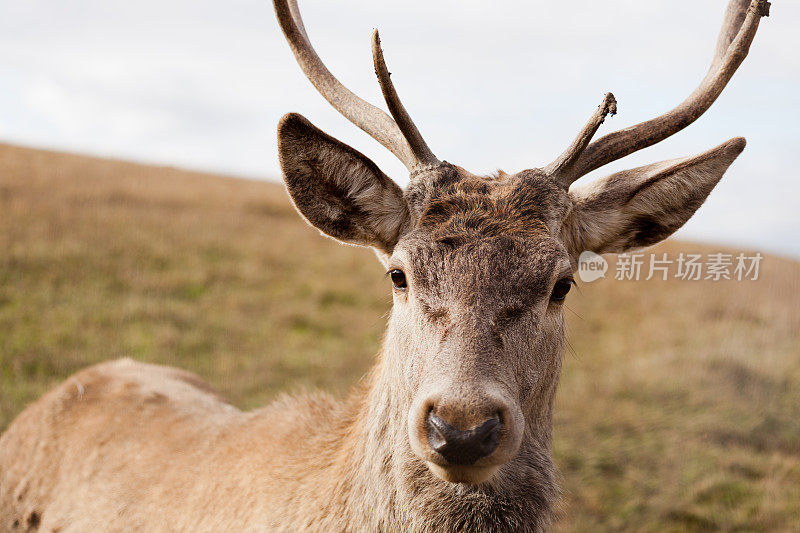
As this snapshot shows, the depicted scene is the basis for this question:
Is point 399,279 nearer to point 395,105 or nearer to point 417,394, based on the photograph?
point 417,394

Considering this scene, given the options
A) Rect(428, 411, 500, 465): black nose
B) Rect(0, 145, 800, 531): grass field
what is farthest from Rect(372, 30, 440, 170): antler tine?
Rect(0, 145, 800, 531): grass field

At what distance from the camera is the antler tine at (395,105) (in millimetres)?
3375

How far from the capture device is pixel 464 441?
8.35ft

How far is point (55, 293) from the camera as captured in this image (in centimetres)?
1291

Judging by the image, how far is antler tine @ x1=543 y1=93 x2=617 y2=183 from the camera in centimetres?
340

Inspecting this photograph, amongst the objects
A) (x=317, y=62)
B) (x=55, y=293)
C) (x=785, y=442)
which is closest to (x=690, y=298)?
(x=785, y=442)

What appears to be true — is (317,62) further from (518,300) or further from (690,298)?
(690,298)

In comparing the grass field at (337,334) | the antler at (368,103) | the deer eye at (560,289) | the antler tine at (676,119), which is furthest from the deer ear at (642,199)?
the grass field at (337,334)

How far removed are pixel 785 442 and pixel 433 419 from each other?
27.5ft

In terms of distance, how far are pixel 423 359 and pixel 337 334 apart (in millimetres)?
9875

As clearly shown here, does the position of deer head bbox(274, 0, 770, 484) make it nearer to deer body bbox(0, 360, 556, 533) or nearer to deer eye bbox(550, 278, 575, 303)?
deer eye bbox(550, 278, 575, 303)

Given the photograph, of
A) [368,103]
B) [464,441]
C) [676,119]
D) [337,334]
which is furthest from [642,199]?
[337,334]

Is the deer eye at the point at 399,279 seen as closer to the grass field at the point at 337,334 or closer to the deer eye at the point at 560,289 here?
the deer eye at the point at 560,289

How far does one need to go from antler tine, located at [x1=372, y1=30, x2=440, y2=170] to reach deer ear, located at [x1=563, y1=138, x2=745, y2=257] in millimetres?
795
